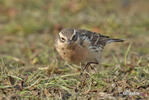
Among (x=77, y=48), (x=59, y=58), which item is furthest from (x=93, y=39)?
(x=59, y=58)

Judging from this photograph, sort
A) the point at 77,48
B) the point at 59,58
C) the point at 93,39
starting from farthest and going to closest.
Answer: the point at 59,58 → the point at 93,39 → the point at 77,48

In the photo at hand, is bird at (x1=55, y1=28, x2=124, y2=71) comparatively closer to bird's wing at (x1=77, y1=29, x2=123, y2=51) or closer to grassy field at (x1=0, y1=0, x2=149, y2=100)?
bird's wing at (x1=77, y1=29, x2=123, y2=51)

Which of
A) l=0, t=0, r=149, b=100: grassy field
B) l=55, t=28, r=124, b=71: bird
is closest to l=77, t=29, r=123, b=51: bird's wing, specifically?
l=55, t=28, r=124, b=71: bird

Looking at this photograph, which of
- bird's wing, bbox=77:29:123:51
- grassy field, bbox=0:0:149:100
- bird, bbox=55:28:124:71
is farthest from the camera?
bird's wing, bbox=77:29:123:51

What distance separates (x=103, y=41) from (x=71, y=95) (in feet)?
8.07

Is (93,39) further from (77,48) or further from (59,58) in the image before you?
(59,58)

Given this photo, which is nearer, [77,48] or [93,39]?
[77,48]

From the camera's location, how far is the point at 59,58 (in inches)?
304

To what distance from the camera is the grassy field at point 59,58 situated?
5.34 meters

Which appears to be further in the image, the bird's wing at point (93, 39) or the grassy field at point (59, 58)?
the bird's wing at point (93, 39)

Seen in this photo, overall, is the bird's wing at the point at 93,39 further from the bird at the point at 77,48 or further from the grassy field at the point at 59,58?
the grassy field at the point at 59,58

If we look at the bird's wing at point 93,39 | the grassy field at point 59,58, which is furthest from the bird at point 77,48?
the grassy field at point 59,58

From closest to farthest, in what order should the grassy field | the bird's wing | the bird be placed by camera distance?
the grassy field < the bird < the bird's wing

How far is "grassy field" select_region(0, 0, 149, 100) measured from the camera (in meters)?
5.34
